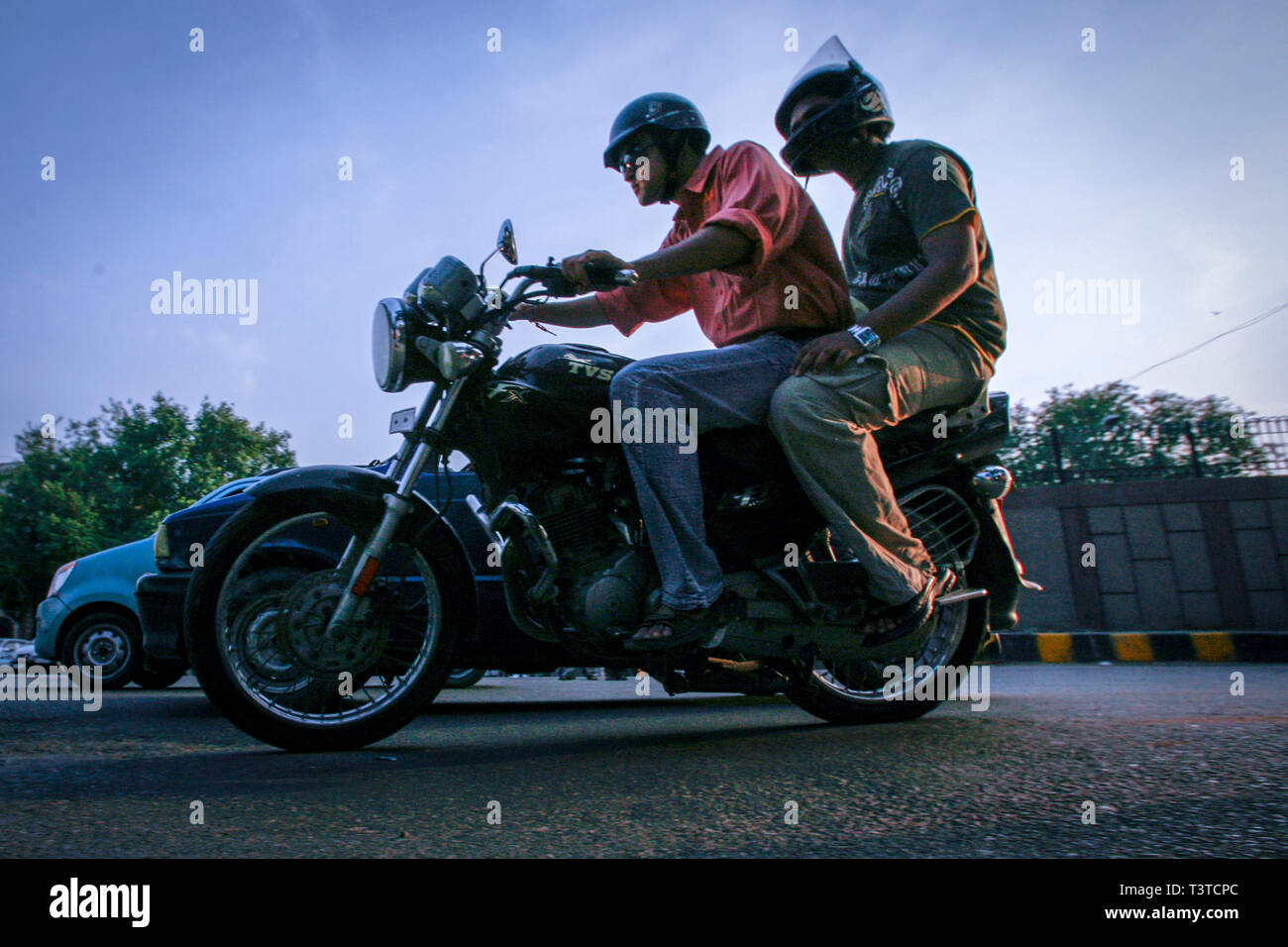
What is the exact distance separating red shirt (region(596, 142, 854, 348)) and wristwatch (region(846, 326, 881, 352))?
226 millimetres

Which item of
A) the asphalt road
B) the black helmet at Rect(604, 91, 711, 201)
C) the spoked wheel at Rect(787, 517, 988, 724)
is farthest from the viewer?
the spoked wheel at Rect(787, 517, 988, 724)

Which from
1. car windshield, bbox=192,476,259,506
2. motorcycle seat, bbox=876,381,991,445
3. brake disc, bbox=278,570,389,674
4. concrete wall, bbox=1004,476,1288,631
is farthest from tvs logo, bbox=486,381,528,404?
concrete wall, bbox=1004,476,1288,631

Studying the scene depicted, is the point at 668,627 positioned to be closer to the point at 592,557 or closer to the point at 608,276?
the point at 592,557

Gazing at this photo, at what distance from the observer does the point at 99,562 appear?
7418mm

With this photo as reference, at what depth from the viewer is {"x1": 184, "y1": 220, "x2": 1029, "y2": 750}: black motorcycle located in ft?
9.21

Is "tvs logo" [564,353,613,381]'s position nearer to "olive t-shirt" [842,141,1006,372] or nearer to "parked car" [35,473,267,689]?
"olive t-shirt" [842,141,1006,372]

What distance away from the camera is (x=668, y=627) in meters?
2.76

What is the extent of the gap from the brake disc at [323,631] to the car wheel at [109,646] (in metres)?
5.48

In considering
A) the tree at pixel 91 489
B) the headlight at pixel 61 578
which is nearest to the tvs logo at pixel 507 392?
the headlight at pixel 61 578

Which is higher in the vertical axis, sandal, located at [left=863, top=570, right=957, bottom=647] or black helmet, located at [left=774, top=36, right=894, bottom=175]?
black helmet, located at [left=774, top=36, right=894, bottom=175]

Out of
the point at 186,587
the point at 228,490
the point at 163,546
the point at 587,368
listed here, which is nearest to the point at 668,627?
the point at 587,368
